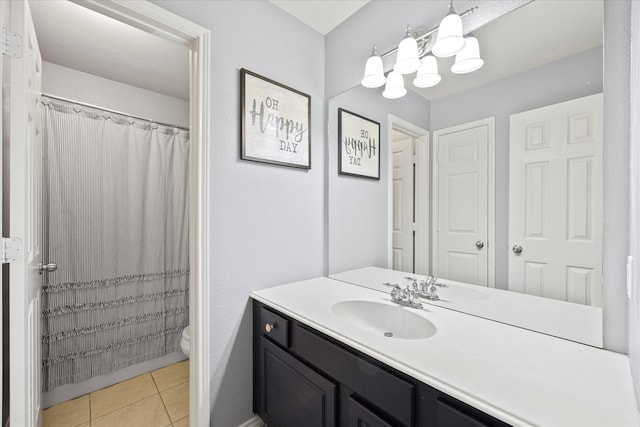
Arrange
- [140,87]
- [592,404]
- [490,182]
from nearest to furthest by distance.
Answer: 1. [592,404]
2. [490,182]
3. [140,87]

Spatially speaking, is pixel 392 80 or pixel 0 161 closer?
pixel 0 161

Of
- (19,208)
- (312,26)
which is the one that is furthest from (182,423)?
(312,26)

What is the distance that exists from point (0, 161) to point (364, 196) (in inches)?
60.1

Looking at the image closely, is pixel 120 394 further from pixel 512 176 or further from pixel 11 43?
pixel 512 176

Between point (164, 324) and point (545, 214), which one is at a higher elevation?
point (545, 214)

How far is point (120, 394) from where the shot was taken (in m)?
1.94

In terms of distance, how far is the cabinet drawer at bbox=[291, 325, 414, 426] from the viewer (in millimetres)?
825

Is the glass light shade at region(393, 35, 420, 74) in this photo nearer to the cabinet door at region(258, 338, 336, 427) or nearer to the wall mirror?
the wall mirror

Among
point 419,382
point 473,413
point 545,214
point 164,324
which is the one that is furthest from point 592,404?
point 164,324

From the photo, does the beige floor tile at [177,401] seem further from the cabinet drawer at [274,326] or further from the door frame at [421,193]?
the door frame at [421,193]

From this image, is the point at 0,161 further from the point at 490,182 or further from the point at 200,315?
the point at 490,182

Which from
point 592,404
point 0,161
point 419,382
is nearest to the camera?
point 592,404

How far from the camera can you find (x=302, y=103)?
1701mm

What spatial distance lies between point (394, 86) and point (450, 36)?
0.36 meters
